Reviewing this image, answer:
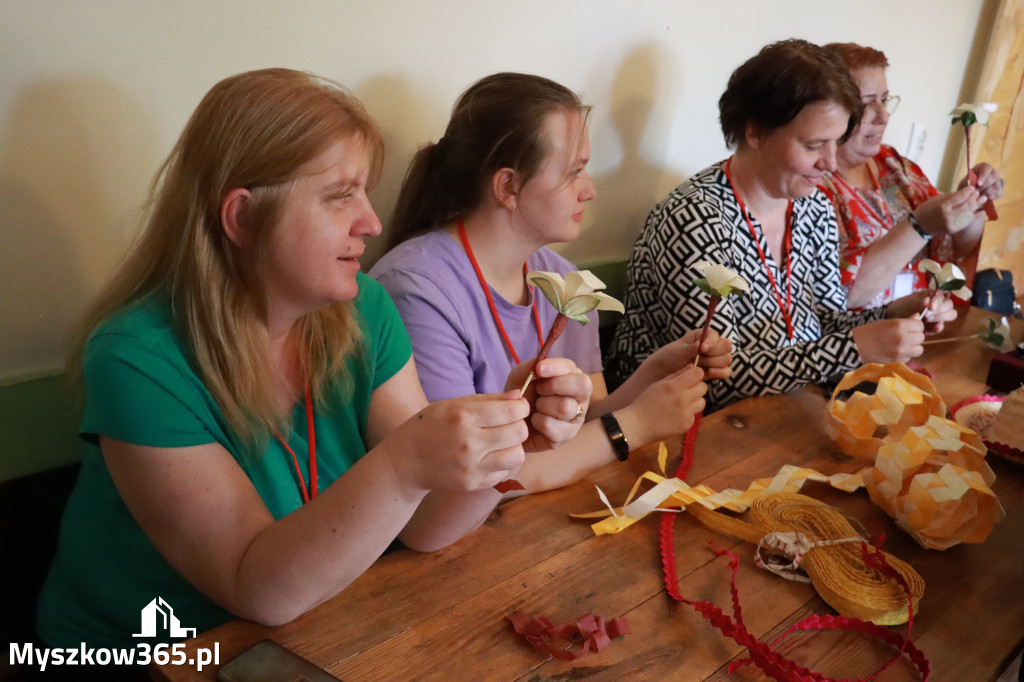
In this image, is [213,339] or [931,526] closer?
[213,339]

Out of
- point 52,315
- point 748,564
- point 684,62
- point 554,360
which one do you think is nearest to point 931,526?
point 748,564

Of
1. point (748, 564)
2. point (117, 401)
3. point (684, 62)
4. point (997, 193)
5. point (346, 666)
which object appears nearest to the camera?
point (346, 666)

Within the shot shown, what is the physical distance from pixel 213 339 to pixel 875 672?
94cm

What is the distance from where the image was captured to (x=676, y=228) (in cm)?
204

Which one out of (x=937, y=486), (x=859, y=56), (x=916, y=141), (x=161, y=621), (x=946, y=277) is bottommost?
(x=161, y=621)

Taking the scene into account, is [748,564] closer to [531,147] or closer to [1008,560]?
[1008,560]

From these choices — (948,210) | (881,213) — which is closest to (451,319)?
(948,210)

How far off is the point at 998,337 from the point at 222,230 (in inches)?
72.2

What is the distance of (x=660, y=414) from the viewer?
1462 mm

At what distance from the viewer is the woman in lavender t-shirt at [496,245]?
60.0 inches

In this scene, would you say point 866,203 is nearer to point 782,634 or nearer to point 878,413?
point 878,413

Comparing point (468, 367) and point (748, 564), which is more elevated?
point (468, 367)

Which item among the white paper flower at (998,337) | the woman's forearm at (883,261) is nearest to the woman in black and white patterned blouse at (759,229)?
the white paper flower at (998,337)

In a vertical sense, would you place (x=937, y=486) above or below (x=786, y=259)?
below
